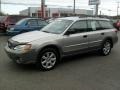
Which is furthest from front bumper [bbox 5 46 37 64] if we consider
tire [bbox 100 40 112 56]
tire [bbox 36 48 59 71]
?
tire [bbox 100 40 112 56]

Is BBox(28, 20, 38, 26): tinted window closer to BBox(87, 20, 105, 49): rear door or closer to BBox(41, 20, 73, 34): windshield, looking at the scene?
BBox(41, 20, 73, 34): windshield

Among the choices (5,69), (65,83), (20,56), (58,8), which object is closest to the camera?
(65,83)

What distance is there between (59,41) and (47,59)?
705mm

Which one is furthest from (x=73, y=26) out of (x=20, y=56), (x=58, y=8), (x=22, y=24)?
(x=58, y=8)

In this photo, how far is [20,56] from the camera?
5.93 m

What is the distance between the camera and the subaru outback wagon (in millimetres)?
6016

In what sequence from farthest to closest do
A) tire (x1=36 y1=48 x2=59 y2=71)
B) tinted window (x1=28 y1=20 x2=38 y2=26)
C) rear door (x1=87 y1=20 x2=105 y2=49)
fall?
tinted window (x1=28 y1=20 x2=38 y2=26), rear door (x1=87 y1=20 x2=105 y2=49), tire (x1=36 y1=48 x2=59 y2=71)

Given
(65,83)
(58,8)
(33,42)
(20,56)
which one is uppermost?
(58,8)

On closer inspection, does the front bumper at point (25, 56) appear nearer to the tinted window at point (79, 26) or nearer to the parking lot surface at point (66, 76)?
the parking lot surface at point (66, 76)

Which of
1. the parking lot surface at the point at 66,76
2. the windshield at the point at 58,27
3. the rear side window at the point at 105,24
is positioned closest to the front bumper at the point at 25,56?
the parking lot surface at the point at 66,76

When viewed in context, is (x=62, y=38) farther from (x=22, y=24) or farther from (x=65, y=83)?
(x=22, y=24)

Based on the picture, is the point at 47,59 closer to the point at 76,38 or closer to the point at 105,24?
the point at 76,38

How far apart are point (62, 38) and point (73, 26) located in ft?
2.48

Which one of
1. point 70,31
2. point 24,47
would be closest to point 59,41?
point 70,31
